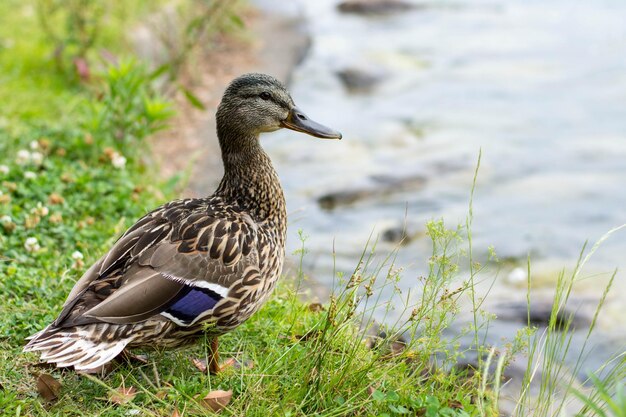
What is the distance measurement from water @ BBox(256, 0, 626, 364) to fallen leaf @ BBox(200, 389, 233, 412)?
239 centimetres

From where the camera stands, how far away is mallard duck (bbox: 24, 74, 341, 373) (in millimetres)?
3168

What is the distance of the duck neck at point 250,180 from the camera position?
386 centimetres

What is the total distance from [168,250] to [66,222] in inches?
61.3

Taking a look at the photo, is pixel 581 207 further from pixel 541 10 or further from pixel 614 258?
pixel 541 10

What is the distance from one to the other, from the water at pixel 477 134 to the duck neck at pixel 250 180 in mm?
1706

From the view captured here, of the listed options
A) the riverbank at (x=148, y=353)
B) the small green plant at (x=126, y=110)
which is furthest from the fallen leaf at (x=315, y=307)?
the small green plant at (x=126, y=110)

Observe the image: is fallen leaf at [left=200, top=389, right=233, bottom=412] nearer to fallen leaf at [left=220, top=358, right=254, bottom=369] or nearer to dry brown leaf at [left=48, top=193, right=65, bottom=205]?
fallen leaf at [left=220, top=358, right=254, bottom=369]

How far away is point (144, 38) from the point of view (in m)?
8.19

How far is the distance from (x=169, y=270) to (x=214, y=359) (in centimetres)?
43

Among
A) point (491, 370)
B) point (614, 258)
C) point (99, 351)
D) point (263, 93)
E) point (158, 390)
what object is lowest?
point (614, 258)

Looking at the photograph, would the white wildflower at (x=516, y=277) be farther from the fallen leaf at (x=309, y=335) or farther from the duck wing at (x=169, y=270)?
the duck wing at (x=169, y=270)

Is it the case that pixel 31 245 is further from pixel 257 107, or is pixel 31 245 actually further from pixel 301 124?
pixel 301 124

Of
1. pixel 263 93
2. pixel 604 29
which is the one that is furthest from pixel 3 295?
pixel 604 29

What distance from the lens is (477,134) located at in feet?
27.8
